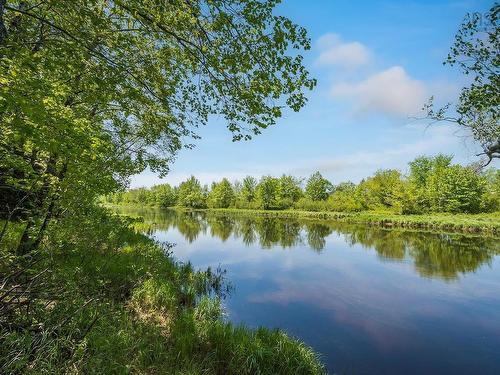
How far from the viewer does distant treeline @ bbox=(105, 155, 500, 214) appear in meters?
62.6

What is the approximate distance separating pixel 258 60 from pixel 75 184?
5533 millimetres

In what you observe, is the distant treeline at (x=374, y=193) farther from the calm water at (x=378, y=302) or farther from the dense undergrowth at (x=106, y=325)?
the dense undergrowth at (x=106, y=325)

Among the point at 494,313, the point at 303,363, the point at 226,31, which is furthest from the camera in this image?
the point at 494,313

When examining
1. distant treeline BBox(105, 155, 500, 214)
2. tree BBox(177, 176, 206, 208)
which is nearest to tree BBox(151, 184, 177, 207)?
distant treeline BBox(105, 155, 500, 214)

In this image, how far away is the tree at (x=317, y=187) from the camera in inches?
3649

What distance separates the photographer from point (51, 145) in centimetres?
540

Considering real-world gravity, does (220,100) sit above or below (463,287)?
above

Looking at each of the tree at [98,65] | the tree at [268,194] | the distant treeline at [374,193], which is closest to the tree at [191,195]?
the distant treeline at [374,193]

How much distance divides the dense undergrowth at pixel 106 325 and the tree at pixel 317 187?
8322 cm

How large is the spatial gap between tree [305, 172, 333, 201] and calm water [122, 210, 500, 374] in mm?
66199

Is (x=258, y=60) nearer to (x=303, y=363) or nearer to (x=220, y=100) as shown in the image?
(x=220, y=100)

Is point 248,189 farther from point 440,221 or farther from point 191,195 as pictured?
point 440,221

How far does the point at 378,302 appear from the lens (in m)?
13.9

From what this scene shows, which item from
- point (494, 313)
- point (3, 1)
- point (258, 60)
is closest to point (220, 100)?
point (258, 60)
